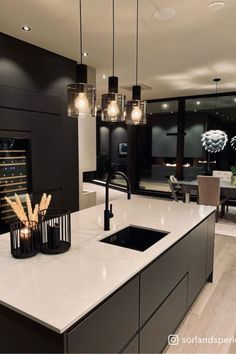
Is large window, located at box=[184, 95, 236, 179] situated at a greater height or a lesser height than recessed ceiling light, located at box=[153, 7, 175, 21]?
lesser

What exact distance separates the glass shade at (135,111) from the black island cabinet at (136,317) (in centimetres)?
117

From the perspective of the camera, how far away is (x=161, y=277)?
1.70m

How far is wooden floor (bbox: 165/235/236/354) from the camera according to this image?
203cm

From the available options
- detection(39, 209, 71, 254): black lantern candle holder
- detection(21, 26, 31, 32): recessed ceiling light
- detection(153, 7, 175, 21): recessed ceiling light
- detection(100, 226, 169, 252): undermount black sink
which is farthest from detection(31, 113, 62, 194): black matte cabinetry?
detection(39, 209, 71, 254): black lantern candle holder

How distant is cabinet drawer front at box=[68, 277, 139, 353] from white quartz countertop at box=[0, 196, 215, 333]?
0.06 m

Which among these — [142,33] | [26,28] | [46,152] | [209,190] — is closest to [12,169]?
[46,152]

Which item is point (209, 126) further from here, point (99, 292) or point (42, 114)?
point (99, 292)

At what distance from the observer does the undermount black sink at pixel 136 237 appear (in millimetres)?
2014

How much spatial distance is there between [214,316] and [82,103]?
2.24m

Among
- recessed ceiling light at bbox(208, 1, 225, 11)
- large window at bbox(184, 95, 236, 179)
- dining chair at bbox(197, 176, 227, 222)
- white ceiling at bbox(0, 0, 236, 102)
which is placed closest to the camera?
recessed ceiling light at bbox(208, 1, 225, 11)

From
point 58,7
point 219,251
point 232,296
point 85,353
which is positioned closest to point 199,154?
point 219,251

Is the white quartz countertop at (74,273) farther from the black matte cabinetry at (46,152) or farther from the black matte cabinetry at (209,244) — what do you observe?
the black matte cabinetry at (46,152)

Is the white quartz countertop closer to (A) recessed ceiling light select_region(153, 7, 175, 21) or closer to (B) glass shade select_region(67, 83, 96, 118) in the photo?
(B) glass shade select_region(67, 83, 96, 118)

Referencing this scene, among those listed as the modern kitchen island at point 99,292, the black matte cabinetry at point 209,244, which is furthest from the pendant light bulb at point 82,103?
the black matte cabinetry at point 209,244
